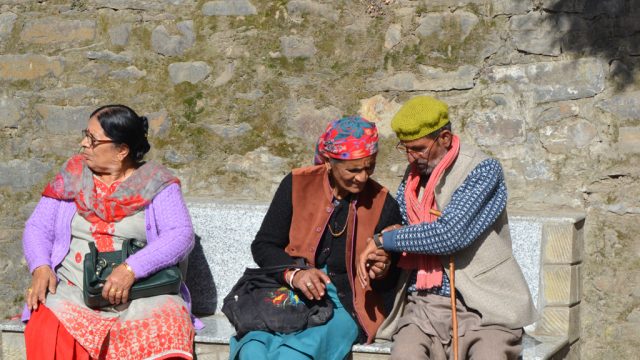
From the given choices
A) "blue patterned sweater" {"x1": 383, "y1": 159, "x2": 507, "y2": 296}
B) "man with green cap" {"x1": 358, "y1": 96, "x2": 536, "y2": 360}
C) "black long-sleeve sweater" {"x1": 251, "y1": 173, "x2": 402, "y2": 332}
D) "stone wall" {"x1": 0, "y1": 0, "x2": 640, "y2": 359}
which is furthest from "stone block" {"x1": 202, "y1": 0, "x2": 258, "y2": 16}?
"blue patterned sweater" {"x1": 383, "y1": 159, "x2": 507, "y2": 296}

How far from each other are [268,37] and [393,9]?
0.72 meters

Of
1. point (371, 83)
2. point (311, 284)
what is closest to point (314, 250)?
point (311, 284)

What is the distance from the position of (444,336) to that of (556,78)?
1.57 meters

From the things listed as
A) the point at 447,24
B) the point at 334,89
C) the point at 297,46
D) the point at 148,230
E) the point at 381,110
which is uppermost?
the point at 447,24

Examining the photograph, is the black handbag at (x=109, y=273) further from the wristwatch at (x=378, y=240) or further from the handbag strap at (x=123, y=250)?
the wristwatch at (x=378, y=240)

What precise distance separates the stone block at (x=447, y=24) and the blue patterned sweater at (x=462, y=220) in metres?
1.18

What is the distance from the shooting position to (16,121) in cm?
568

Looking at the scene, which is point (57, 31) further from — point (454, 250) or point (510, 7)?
point (454, 250)

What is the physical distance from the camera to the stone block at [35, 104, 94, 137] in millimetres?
5613

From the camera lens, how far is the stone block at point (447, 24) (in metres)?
5.05

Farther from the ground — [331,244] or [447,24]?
[447,24]

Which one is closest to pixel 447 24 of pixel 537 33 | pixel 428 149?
pixel 537 33

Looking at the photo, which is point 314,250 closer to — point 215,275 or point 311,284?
point 311,284

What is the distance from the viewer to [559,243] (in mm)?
4652
